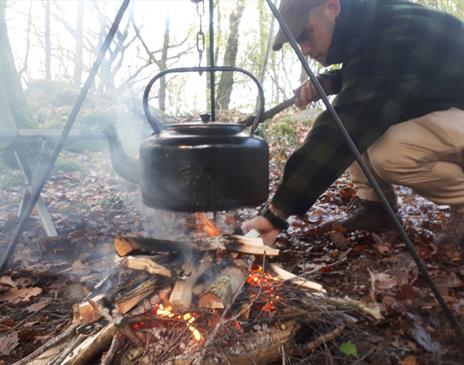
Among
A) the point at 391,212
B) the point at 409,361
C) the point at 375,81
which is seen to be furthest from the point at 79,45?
the point at 409,361

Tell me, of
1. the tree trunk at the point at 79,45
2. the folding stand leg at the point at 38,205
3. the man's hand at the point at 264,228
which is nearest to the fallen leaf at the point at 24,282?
the folding stand leg at the point at 38,205

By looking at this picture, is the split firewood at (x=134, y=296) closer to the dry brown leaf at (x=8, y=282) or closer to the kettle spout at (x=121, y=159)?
the kettle spout at (x=121, y=159)

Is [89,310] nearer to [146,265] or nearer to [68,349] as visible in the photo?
[68,349]

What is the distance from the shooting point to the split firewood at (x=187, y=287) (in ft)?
4.88

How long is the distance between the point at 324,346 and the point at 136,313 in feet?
2.52

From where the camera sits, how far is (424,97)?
2326 mm

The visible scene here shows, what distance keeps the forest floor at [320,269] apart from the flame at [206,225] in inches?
6.0

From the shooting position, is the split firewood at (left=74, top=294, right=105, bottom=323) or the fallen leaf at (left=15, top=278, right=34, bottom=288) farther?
the fallen leaf at (left=15, top=278, right=34, bottom=288)

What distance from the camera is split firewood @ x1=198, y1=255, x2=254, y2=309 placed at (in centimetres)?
149

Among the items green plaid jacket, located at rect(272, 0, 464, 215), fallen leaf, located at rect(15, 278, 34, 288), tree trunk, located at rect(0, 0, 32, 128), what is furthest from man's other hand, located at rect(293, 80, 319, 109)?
tree trunk, located at rect(0, 0, 32, 128)

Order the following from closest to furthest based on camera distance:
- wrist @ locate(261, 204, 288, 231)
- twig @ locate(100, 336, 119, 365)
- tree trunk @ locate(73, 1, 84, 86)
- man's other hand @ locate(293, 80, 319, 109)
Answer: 1. twig @ locate(100, 336, 119, 365)
2. wrist @ locate(261, 204, 288, 231)
3. man's other hand @ locate(293, 80, 319, 109)
4. tree trunk @ locate(73, 1, 84, 86)

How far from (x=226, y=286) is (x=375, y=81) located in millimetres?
1395

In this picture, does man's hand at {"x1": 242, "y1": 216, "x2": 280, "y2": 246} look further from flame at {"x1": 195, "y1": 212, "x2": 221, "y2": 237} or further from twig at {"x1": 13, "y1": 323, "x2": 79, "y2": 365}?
twig at {"x1": 13, "y1": 323, "x2": 79, "y2": 365}

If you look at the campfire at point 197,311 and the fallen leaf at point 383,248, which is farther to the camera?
the fallen leaf at point 383,248
